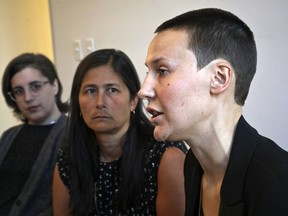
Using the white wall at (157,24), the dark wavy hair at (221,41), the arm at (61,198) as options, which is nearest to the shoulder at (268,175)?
the dark wavy hair at (221,41)

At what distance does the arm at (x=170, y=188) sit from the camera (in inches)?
45.1

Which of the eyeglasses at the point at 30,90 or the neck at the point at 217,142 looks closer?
the neck at the point at 217,142

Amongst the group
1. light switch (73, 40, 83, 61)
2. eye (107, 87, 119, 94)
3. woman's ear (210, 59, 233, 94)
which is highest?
light switch (73, 40, 83, 61)

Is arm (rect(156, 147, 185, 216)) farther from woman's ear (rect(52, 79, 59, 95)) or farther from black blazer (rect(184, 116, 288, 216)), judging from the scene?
woman's ear (rect(52, 79, 59, 95))

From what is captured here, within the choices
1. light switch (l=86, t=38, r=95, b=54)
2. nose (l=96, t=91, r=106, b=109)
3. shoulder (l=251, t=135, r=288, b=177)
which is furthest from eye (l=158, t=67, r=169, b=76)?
light switch (l=86, t=38, r=95, b=54)

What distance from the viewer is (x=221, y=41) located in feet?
2.46

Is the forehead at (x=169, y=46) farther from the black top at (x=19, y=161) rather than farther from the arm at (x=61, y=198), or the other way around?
the black top at (x=19, y=161)

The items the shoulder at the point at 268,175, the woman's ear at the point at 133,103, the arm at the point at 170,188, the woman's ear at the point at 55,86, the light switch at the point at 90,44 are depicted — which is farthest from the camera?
the light switch at the point at 90,44

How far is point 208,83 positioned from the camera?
73 centimetres

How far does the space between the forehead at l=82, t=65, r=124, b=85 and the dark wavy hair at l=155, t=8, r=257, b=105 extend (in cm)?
49

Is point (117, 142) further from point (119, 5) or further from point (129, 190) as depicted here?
point (119, 5)

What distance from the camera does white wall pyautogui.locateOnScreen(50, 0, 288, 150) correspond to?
166 cm

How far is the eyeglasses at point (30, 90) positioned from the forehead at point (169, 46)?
3.59ft

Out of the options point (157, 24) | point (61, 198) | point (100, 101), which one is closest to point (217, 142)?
point (100, 101)
